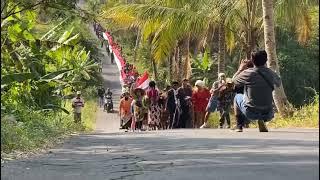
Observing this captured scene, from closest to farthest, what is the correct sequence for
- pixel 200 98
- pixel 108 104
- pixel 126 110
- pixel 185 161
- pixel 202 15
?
pixel 185 161
pixel 200 98
pixel 126 110
pixel 202 15
pixel 108 104

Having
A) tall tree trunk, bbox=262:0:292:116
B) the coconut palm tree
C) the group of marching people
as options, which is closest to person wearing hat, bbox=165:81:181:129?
the group of marching people

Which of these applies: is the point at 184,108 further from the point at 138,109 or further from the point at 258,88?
the point at 258,88

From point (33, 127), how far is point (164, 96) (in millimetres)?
6229

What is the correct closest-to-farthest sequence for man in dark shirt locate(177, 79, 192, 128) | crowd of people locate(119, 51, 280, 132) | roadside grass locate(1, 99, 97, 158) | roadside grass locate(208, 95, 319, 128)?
roadside grass locate(1, 99, 97, 158) → roadside grass locate(208, 95, 319, 128) → crowd of people locate(119, 51, 280, 132) → man in dark shirt locate(177, 79, 192, 128)

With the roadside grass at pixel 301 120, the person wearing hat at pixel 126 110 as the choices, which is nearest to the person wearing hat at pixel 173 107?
the person wearing hat at pixel 126 110

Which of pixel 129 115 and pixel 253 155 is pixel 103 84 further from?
pixel 253 155

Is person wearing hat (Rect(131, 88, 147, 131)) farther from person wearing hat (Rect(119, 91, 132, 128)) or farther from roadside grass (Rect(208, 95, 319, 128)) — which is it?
roadside grass (Rect(208, 95, 319, 128))

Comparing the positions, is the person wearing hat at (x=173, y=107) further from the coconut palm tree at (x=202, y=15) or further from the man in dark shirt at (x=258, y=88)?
the man in dark shirt at (x=258, y=88)

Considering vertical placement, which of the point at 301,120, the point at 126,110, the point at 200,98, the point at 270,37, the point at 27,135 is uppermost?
the point at 270,37

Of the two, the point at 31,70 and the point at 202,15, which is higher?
the point at 202,15

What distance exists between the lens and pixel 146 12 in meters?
22.1

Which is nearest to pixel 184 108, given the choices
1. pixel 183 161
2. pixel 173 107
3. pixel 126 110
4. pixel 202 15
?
pixel 173 107

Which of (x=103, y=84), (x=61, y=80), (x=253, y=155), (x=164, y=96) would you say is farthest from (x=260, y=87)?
(x=103, y=84)

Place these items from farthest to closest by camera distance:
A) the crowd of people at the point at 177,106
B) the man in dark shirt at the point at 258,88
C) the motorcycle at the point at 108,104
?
1. the motorcycle at the point at 108,104
2. the crowd of people at the point at 177,106
3. the man in dark shirt at the point at 258,88
